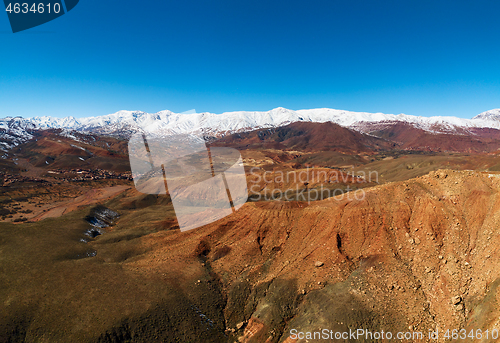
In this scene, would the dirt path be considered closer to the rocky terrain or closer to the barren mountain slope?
the rocky terrain

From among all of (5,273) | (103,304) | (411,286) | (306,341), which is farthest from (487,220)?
(5,273)

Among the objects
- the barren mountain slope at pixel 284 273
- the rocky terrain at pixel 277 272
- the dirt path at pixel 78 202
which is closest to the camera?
the rocky terrain at pixel 277 272

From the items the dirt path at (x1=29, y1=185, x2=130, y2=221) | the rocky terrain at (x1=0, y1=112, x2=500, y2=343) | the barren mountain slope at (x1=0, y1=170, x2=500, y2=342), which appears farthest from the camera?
the dirt path at (x1=29, y1=185, x2=130, y2=221)

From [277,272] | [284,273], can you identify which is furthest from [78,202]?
[284,273]

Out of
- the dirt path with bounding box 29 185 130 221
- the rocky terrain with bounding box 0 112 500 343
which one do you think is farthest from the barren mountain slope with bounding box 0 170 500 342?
the dirt path with bounding box 29 185 130 221

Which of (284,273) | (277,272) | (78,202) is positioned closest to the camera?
(284,273)

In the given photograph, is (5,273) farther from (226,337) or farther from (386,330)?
(386,330)

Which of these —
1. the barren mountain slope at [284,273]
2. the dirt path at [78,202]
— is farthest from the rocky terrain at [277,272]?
the dirt path at [78,202]

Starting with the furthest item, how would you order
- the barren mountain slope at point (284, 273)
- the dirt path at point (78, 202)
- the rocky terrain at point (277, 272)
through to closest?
1. the dirt path at point (78, 202)
2. the barren mountain slope at point (284, 273)
3. the rocky terrain at point (277, 272)

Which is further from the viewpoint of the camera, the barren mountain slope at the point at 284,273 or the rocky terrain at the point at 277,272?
the barren mountain slope at the point at 284,273

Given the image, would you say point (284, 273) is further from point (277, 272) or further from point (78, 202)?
point (78, 202)

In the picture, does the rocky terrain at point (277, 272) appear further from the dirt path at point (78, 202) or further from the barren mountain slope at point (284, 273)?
the dirt path at point (78, 202)
